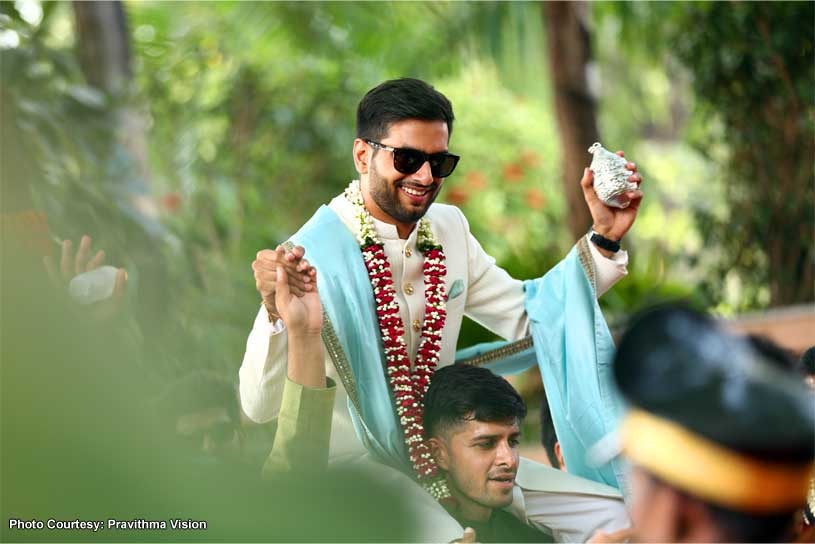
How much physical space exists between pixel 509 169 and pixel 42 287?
12.7 meters

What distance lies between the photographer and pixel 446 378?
2818 mm

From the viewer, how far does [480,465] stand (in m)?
2.76

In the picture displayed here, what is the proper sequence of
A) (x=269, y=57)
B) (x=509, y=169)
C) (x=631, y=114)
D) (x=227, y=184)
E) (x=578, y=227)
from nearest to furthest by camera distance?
(x=578, y=227), (x=227, y=184), (x=269, y=57), (x=509, y=169), (x=631, y=114)

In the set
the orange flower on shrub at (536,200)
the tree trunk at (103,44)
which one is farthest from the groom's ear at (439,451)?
the orange flower on shrub at (536,200)

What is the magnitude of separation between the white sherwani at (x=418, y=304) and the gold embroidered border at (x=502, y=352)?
22 millimetres

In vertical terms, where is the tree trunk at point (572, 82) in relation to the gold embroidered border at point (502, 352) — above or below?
above

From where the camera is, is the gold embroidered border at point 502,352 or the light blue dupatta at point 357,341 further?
the gold embroidered border at point 502,352

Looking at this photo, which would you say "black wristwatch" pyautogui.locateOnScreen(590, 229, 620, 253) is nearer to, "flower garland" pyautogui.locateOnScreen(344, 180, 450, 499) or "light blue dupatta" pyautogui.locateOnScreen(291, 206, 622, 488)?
"light blue dupatta" pyautogui.locateOnScreen(291, 206, 622, 488)

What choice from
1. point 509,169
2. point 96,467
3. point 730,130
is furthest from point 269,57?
point 96,467

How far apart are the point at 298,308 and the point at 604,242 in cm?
101

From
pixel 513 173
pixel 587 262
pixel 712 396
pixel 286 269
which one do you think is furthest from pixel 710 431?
pixel 513 173

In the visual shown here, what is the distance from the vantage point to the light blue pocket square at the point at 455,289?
3.02m

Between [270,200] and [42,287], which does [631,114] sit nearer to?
[270,200]

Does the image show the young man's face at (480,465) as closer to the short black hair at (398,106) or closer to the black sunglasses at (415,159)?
the black sunglasses at (415,159)
